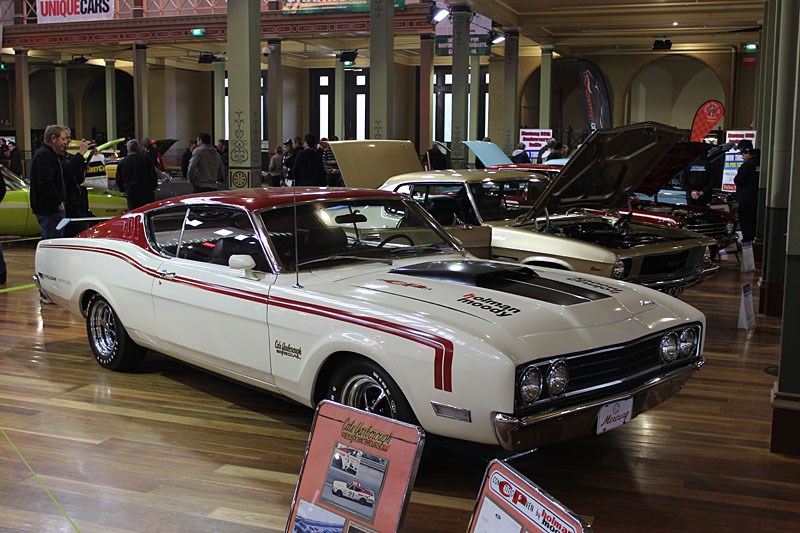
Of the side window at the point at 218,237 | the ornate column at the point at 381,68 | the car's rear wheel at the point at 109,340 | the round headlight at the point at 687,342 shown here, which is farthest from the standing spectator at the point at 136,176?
the round headlight at the point at 687,342

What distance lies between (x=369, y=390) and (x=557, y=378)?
0.99 meters

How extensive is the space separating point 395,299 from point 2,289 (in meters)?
7.33

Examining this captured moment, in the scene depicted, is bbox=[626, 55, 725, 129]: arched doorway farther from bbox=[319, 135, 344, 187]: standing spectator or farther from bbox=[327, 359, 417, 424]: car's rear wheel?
bbox=[327, 359, 417, 424]: car's rear wheel

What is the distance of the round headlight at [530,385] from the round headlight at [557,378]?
0.22 ft

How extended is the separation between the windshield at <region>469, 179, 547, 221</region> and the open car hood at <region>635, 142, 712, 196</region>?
1.49m

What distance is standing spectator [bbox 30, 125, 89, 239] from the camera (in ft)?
32.3

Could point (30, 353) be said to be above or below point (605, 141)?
A: below

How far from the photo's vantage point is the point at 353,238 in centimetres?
548

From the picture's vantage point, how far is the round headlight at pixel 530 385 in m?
3.88

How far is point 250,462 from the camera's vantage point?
15.4 ft

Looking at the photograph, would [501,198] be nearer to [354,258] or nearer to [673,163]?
[673,163]

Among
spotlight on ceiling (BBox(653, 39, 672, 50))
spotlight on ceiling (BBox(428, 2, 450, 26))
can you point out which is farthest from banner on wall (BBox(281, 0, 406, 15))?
spotlight on ceiling (BBox(653, 39, 672, 50))

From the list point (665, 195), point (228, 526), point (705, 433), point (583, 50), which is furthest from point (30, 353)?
point (583, 50)

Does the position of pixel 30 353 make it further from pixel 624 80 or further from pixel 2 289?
pixel 624 80
